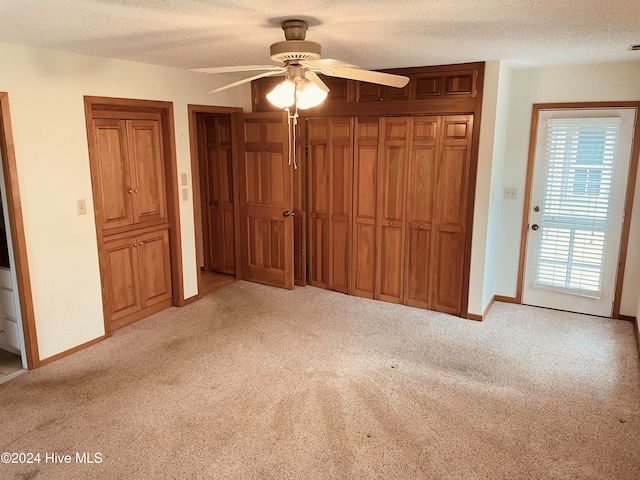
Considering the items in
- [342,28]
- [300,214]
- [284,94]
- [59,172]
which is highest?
[342,28]

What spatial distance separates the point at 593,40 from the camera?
3.02m

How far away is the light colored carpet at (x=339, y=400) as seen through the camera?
96.0 inches

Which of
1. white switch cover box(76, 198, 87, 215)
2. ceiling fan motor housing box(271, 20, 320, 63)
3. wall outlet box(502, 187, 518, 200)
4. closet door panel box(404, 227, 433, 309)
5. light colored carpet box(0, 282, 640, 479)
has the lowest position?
light colored carpet box(0, 282, 640, 479)

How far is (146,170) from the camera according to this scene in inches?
167

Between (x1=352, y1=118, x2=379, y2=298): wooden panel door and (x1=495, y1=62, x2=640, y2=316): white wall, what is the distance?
129cm

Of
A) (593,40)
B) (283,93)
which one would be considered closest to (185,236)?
(283,93)

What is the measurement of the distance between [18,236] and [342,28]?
257 centimetres

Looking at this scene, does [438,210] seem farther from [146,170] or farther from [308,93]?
[146,170]

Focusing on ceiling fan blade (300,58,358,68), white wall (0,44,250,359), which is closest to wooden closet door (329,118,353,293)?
white wall (0,44,250,359)

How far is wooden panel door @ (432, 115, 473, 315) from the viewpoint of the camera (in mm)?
4145

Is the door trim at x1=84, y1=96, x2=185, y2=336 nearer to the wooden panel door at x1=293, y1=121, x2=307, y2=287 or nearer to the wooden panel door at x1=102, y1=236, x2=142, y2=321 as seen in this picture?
the wooden panel door at x1=102, y1=236, x2=142, y2=321

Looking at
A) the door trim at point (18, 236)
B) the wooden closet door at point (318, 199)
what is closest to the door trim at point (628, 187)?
the wooden closet door at point (318, 199)

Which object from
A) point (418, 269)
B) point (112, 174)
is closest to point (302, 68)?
point (112, 174)

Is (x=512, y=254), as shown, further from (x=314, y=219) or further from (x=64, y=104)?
(x=64, y=104)
